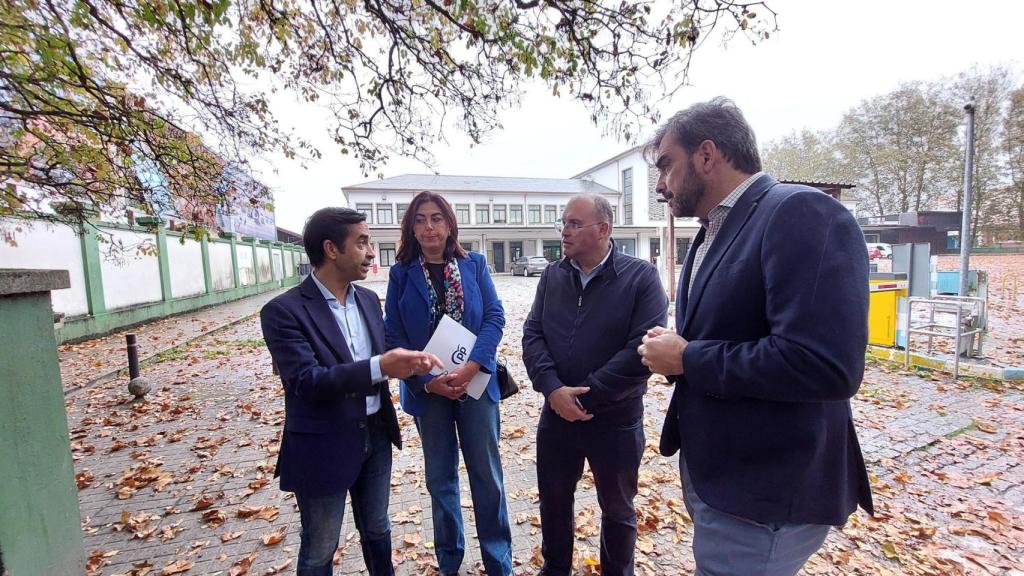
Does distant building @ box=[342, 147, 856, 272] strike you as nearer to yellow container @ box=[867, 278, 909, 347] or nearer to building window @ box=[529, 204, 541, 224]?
building window @ box=[529, 204, 541, 224]

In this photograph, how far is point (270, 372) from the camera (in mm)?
7320

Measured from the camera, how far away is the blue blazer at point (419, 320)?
7.88ft

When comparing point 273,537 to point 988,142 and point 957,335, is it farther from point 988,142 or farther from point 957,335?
point 988,142

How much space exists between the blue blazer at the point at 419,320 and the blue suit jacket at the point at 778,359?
1.20 meters

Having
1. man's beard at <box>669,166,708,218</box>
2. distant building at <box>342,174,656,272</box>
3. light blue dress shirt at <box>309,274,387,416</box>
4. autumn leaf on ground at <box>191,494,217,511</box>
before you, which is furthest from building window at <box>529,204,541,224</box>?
man's beard at <box>669,166,708,218</box>

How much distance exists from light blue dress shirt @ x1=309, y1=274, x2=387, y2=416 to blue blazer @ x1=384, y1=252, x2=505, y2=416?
22 centimetres

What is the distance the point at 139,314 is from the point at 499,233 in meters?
29.2

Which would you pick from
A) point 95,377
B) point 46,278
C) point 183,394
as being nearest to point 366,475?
point 46,278

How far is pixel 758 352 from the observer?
1.19 meters

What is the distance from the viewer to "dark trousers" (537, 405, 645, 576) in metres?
2.21

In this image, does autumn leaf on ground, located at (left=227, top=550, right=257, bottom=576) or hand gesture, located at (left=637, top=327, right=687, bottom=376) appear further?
autumn leaf on ground, located at (left=227, top=550, right=257, bottom=576)

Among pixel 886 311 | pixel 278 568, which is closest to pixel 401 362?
pixel 278 568

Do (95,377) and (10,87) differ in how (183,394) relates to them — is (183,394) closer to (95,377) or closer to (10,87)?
(95,377)

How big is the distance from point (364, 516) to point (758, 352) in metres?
1.99
